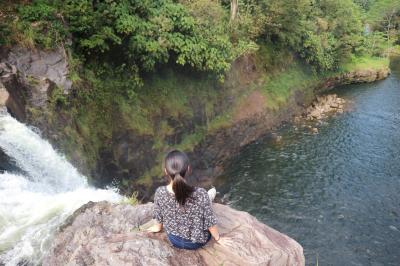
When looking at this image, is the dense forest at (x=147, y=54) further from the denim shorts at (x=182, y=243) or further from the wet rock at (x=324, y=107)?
the denim shorts at (x=182, y=243)

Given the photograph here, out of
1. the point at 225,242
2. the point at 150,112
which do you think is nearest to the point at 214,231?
the point at 225,242

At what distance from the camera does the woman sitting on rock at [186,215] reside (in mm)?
5895

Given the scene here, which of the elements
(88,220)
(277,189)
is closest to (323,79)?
(277,189)

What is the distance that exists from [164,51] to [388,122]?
58.3 ft

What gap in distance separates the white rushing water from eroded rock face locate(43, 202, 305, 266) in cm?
75

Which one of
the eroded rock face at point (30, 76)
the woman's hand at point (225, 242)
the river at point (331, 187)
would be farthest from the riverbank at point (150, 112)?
the woman's hand at point (225, 242)

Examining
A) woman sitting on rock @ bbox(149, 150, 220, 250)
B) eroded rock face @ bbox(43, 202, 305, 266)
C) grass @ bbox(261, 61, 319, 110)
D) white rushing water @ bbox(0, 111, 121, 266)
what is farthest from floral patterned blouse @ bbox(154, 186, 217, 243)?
grass @ bbox(261, 61, 319, 110)

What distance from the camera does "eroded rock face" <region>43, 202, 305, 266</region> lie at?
597cm

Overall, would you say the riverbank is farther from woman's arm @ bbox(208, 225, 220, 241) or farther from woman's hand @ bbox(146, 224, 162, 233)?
woman's arm @ bbox(208, 225, 220, 241)

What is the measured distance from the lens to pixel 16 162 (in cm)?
1042

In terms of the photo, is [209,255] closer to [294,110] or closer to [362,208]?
[362,208]

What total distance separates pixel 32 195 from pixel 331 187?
1382cm

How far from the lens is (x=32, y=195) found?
30.3 feet

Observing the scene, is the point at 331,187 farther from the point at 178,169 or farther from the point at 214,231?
the point at 178,169
